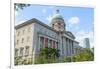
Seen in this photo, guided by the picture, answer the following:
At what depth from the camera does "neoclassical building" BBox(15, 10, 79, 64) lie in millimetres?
1849

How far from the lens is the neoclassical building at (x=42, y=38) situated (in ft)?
6.07

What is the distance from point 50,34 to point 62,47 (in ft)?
0.65

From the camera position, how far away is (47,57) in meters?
1.95

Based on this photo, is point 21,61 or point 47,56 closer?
point 21,61

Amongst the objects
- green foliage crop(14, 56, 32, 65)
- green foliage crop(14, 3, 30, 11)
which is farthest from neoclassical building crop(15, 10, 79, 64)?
green foliage crop(14, 3, 30, 11)

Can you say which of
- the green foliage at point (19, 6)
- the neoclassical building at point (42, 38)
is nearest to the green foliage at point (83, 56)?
the neoclassical building at point (42, 38)

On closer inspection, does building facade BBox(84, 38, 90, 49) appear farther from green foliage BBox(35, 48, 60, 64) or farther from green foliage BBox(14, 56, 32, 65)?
green foliage BBox(14, 56, 32, 65)

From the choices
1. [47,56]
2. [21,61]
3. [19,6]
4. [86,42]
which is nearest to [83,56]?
[86,42]

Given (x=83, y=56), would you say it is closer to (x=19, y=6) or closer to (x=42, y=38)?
(x=42, y=38)

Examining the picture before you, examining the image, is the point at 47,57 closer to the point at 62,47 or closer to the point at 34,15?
the point at 62,47

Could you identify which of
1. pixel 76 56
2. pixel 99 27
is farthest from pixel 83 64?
pixel 99 27

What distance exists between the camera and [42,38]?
1939 millimetres

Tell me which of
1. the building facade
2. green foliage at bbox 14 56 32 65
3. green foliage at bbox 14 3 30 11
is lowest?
green foliage at bbox 14 56 32 65

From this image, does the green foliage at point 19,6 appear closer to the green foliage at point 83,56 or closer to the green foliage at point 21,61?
the green foliage at point 21,61
